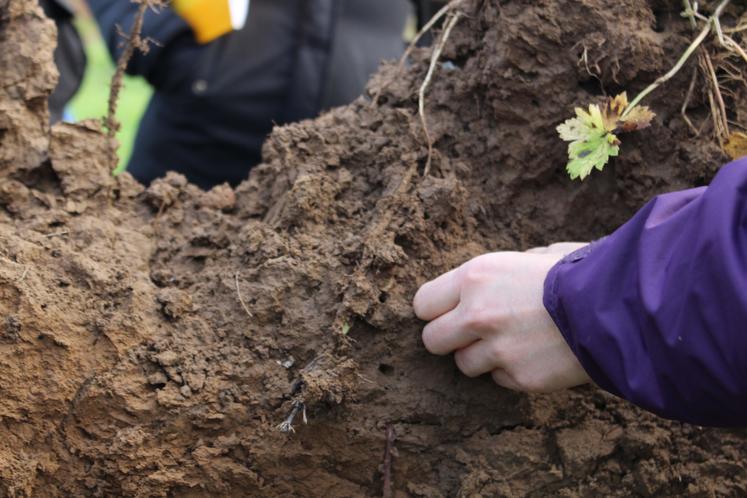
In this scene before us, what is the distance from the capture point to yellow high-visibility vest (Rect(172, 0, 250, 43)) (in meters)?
3.37

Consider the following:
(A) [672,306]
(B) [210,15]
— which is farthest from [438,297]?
(B) [210,15]

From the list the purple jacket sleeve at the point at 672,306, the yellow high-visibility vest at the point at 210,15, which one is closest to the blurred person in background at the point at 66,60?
the yellow high-visibility vest at the point at 210,15

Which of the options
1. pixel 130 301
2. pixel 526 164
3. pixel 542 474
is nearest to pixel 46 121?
pixel 130 301

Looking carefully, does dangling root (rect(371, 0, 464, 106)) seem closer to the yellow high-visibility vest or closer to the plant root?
the plant root

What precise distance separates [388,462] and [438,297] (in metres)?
0.39

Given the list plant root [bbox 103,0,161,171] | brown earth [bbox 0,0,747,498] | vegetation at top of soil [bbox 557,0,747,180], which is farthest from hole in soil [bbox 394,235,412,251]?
plant root [bbox 103,0,161,171]

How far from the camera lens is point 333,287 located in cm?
188

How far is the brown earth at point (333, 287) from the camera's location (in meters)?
1.80

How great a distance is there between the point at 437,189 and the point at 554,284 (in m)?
0.47

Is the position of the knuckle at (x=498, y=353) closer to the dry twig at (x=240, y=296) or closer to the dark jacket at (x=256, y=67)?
the dry twig at (x=240, y=296)

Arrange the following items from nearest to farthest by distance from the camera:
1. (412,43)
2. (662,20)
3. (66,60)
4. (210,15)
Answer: (662,20) < (412,43) < (210,15) < (66,60)

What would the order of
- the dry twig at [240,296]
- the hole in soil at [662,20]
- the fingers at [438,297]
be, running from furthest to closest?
the hole in soil at [662,20] < the dry twig at [240,296] < the fingers at [438,297]

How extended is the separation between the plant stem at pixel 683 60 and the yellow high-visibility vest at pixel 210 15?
2.00 m

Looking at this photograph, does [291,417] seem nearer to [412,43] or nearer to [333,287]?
[333,287]
